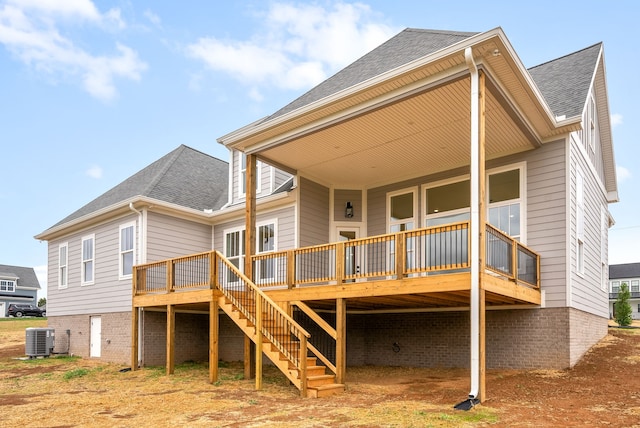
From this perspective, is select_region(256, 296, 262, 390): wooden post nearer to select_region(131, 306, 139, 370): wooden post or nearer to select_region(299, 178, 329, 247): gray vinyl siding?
select_region(299, 178, 329, 247): gray vinyl siding

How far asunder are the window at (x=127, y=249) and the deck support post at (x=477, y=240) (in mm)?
10822

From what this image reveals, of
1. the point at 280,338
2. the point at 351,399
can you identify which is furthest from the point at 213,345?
the point at 351,399

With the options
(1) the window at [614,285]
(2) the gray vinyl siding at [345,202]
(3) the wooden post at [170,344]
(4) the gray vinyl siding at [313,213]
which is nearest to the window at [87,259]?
(3) the wooden post at [170,344]

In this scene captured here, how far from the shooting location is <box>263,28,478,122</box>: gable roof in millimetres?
10883

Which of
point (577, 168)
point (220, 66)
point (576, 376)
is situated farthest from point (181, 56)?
point (576, 376)

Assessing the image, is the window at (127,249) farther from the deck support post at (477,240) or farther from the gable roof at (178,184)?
the deck support post at (477,240)

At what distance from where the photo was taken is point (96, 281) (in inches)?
689

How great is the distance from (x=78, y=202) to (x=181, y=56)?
1013 cm

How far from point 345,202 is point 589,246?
6.60m

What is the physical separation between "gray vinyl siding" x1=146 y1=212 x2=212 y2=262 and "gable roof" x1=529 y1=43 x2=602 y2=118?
35.9ft

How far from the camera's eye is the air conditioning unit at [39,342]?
17.9 meters

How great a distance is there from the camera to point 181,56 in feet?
90.0

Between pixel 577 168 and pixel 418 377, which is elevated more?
pixel 577 168

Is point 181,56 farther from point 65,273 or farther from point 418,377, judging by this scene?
point 418,377
